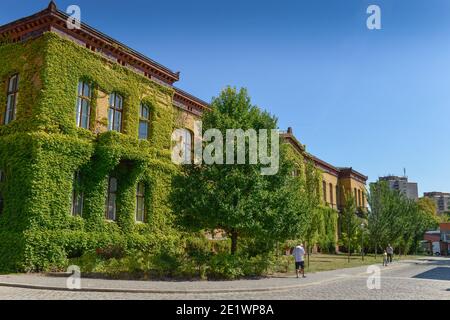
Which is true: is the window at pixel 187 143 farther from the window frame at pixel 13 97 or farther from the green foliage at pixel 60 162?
the window frame at pixel 13 97

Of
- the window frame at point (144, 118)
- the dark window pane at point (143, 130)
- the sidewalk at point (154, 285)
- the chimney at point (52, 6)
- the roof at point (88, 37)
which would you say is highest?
the chimney at point (52, 6)

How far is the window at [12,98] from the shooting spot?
21500 mm

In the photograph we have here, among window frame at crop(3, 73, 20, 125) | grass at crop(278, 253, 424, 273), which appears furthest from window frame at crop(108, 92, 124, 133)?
grass at crop(278, 253, 424, 273)

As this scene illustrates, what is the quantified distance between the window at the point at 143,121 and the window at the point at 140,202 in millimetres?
3190

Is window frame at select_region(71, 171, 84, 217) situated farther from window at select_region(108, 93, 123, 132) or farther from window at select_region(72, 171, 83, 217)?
window at select_region(108, 93, 123, 132)

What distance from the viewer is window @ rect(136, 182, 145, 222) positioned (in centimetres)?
2527

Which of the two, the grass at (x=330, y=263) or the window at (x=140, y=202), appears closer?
the grass at (x=330, y=263)

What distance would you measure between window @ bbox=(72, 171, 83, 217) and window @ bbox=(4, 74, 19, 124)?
4.53 metres

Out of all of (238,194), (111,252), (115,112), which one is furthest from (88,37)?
(238,194)

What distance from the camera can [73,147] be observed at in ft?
68.7

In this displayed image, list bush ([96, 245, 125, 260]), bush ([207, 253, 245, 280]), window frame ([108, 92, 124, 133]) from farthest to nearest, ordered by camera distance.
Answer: window frame ([108, 92, 124, 133]) < bush ([96, 245, 125, 260]) < bush ([207, 253, 245, 280])

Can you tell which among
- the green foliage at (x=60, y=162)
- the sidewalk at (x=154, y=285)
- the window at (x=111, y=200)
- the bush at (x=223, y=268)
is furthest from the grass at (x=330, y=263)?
the window at (x=111, y=200)
